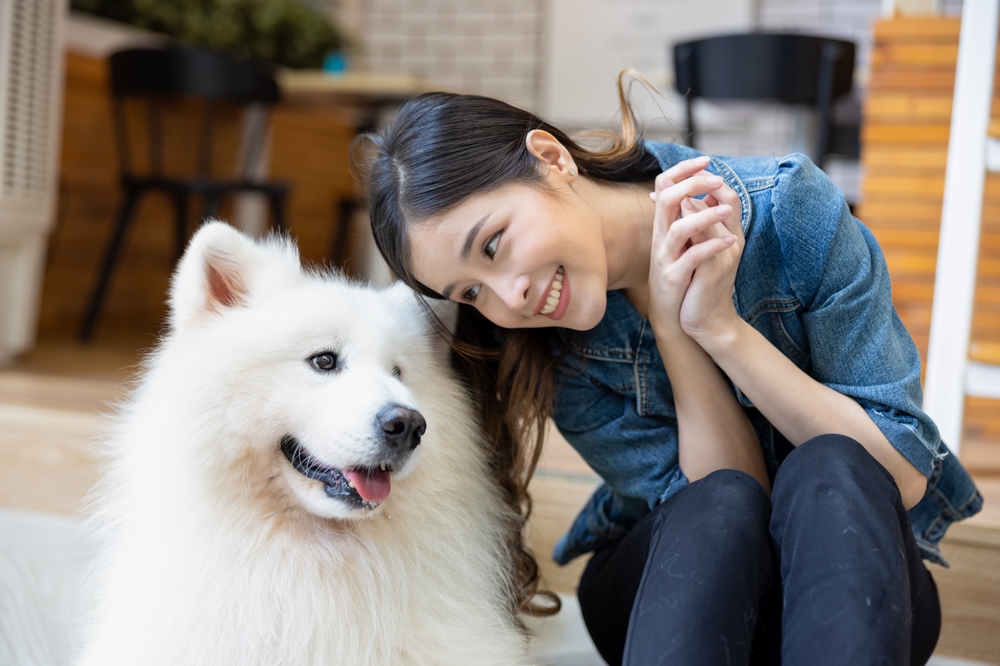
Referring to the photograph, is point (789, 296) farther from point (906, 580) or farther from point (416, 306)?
point (416, 306)

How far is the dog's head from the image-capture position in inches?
41.3

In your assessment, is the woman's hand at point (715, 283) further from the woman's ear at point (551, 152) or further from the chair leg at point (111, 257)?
the chair leg at point (111, 257)

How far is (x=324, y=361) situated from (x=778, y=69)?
2259 millimetres

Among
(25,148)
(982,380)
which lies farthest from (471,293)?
(25,148)

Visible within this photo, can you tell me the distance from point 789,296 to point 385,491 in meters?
0.60

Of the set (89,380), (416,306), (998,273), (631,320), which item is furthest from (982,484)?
(89,380)

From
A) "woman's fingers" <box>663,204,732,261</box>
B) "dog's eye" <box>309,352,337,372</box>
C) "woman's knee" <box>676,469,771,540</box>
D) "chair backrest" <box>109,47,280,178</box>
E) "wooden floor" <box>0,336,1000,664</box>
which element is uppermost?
"chair backrest" <box>109,47,280,178</box>

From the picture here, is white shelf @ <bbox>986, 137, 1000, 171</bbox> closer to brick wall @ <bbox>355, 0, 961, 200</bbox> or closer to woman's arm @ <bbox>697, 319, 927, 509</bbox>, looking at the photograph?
woman's arm @ <bbox>697, 319, 927, 509</bbox>

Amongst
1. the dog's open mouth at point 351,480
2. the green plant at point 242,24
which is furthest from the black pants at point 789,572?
the green plant at point 242,24

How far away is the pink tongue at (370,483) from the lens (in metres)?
1.06

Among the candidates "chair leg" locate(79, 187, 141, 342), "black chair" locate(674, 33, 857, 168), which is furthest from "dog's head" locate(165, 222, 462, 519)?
"chair leg" locate(79, 187, 141, 342)

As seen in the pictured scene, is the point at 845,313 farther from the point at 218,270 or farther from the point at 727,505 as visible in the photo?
the point at 218,270

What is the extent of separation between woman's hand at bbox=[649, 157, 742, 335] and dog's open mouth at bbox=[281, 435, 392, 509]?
1.37 ft

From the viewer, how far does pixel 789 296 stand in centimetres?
120
